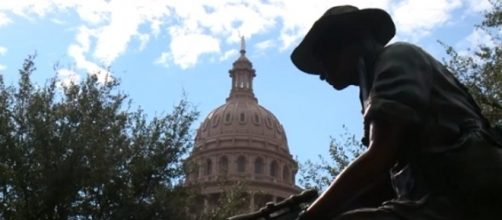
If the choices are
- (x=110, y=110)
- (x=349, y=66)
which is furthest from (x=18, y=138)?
(x=349, y=66)

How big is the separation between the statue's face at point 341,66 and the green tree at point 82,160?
1794 cm

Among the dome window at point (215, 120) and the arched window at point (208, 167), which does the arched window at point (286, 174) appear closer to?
the arched window at point (208, 167)

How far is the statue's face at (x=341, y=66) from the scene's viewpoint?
142 inches

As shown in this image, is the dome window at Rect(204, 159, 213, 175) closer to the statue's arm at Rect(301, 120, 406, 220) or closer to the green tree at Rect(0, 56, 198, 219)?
the green tree at Rect(0, 56, 198, 219)

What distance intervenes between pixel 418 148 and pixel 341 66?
588mm

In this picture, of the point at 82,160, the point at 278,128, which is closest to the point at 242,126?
the point at 278,128

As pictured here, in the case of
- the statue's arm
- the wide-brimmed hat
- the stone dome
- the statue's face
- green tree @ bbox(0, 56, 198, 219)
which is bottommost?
the statue's arm

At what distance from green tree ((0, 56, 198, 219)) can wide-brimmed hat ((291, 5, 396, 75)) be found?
1805cm

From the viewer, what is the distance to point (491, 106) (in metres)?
21.3

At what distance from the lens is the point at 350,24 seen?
3.54 metres

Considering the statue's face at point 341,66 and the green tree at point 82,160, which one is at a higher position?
the green tree at point 82,160

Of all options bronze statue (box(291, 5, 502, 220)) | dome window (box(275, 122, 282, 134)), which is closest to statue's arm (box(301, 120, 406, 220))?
bronze statue (box(291, 5, 502, 220))

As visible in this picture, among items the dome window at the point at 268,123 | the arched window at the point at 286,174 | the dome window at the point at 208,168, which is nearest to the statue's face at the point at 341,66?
the dome window at the point at 208,168

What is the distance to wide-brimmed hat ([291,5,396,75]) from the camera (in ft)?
11.5
